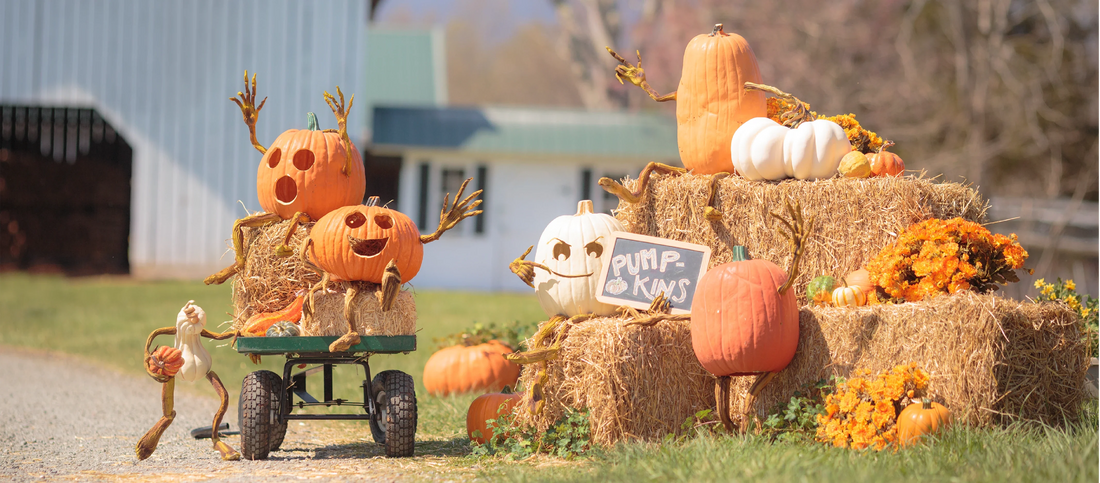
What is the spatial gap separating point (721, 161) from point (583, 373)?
1518 millimetres

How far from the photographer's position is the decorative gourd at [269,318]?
15.1 feet

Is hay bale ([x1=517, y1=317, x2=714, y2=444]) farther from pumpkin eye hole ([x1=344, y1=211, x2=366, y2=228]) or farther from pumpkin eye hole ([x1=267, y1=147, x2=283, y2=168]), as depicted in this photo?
pumpkin eye hole ([x1=267, y1=147, x2=283, y2=168])

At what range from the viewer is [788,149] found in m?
4.73

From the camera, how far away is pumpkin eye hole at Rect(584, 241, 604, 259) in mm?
4773

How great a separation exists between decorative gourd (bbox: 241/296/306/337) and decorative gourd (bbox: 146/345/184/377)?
13.4 inches

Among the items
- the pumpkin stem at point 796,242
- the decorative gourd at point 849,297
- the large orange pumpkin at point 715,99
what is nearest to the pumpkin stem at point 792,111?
the large orange pumpkin at point 715,99

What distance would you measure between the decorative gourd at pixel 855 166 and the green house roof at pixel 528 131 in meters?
11.3

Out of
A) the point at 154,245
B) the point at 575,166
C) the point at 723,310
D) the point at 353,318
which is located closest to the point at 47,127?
the point at 154,245

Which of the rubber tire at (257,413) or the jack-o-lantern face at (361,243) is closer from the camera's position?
the rubber tire at (257,413)

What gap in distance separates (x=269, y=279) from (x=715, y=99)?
2.59 meters

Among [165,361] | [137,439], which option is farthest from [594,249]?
[137,439]

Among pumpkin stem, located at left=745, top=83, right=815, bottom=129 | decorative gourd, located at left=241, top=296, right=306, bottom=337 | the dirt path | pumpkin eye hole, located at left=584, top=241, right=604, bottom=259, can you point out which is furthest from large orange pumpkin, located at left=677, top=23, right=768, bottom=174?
decorative gourd, located at left=241, top=296, right=306, bottom=337

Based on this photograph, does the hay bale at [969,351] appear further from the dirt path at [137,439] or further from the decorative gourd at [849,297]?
the dirt path at [137,439]

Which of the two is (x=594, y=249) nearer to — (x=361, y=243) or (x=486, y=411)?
(x=486, y=411)
